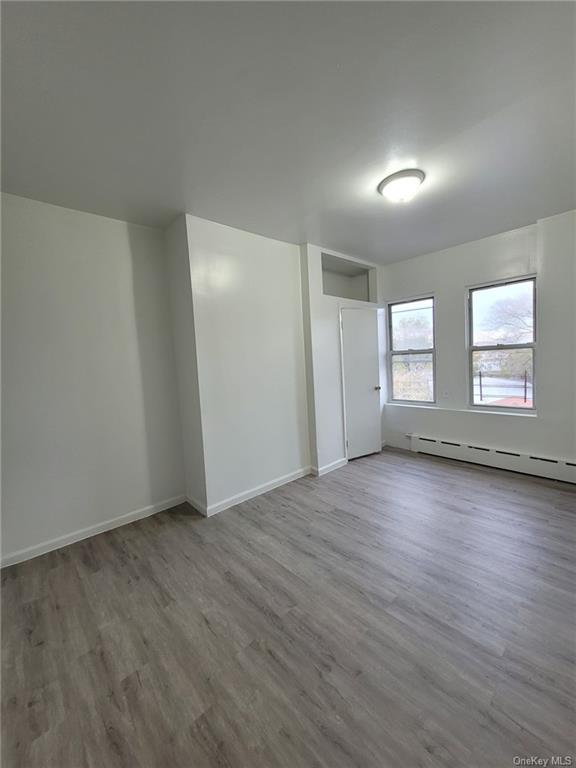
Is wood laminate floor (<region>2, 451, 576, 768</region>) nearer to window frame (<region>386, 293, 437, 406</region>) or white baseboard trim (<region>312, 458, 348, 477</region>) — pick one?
white baseboard trim (<region>312, 458, 348, 477</region>)

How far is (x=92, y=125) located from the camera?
1575 millimetres

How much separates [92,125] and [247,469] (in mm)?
2758

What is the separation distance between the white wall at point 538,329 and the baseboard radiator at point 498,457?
0.26 ft

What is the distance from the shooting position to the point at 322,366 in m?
3.56

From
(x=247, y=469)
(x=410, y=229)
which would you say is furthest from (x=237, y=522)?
(x=410, y=229)

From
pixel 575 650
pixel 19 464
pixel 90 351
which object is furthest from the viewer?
pixel 90 351

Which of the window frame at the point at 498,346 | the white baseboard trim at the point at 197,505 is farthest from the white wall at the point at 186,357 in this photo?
the window frame at the point at 498,346

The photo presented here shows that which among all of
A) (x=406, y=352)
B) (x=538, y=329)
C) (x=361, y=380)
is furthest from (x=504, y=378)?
(x=361, y=380)


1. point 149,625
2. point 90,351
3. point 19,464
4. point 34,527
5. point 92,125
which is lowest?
point 149,625

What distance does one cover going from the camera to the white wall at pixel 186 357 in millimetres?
2621

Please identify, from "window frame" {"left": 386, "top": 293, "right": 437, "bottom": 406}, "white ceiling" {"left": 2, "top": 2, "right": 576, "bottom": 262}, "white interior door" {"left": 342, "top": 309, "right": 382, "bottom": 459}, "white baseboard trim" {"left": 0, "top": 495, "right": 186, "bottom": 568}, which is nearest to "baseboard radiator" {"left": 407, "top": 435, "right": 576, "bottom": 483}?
"window frame" {"left": 386, "top": 293, "right": 437, "bottom": 406}

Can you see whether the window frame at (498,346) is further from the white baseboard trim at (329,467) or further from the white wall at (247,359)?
the white wall at (247,359)

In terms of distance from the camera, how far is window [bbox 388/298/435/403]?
4.09 m

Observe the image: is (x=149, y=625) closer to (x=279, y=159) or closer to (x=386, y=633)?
(x=386, y=633)
